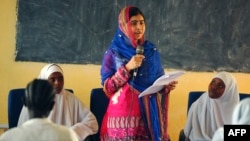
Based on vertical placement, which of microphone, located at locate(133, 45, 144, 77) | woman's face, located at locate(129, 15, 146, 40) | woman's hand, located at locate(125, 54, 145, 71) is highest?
woman's face, located at locate(129, 15, 146, 40)

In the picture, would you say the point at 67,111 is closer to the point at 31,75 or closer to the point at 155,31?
the point at 31,75

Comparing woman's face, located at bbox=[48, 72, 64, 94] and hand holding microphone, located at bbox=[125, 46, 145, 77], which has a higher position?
hand holding microphone, located at bbox=[125, 46, 145, 77]

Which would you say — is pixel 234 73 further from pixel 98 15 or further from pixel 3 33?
pixel 3 33

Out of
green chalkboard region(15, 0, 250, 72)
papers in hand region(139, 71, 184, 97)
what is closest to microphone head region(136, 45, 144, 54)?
papers in hand region(139, 71, 184, 97)

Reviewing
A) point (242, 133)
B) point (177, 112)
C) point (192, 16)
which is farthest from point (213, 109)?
point (242, 133)

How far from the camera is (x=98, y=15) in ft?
16.3

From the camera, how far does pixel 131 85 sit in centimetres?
319

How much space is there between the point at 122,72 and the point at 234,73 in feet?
7.73

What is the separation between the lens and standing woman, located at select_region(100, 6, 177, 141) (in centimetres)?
319

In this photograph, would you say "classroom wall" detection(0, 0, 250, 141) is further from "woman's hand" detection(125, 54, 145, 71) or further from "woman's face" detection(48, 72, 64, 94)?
"woman's hand" detection(125, 54, 145, 71)

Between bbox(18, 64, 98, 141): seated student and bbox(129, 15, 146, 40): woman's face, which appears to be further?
bbox(18, 64, 98, 141): seated student

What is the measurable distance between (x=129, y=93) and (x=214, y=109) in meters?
1.43

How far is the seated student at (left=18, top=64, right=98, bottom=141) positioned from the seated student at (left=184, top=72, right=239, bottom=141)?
0.89 m

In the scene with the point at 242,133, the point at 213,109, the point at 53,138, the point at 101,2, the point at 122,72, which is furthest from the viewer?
the point at 101,2
